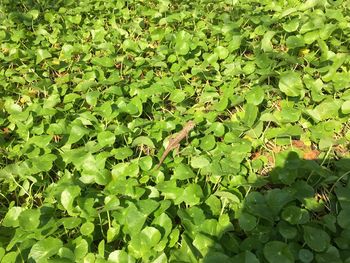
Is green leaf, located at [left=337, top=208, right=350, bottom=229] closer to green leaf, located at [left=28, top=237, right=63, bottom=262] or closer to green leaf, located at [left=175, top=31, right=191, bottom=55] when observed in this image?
green leaf, located at [left=28, top=237, right=63, bottom=262]

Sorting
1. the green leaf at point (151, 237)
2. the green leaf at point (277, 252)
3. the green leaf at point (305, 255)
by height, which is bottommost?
the green leaf at point (305, 255)

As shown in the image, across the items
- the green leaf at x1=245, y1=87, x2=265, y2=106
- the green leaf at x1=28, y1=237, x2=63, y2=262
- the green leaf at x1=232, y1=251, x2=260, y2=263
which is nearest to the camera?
the green leaf at x1=232, y1=251, x2=260, y2=263

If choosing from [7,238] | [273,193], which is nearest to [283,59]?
[273,193]

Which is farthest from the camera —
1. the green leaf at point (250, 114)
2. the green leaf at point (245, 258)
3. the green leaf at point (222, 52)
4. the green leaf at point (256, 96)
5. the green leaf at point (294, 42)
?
the green leaf at point (222, 52)

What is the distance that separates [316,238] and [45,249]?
1066mm

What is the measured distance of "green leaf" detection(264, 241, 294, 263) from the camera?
4.66ft

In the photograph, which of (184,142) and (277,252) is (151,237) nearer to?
(277,252)

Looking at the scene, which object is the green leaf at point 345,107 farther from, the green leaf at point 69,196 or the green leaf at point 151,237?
the green leaf at point 69,196

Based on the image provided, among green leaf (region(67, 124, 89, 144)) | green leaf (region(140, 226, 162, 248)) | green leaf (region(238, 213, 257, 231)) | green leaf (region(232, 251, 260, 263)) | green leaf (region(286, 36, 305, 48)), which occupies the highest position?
green leaf (region(286, 36, 305, 48))

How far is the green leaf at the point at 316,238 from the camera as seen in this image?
57.6 inches

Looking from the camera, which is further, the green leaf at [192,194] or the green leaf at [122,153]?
the green leaf at [122,153]

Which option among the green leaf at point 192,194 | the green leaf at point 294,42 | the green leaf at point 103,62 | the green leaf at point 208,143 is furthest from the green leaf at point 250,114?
the green leaf at point 103,62

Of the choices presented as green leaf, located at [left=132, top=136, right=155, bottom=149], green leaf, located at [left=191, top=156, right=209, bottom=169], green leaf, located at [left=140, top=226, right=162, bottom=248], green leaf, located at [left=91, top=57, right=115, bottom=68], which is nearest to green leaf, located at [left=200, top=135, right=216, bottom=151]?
green leaf, located at [left=191, top=156, right=209, bottom=169]

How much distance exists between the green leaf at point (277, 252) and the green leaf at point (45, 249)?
32.1 inches
